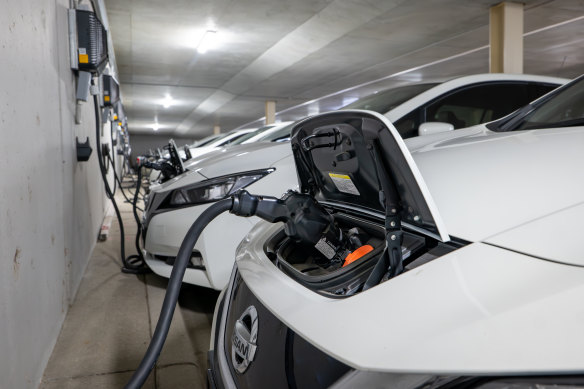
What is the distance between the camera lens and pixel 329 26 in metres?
Answer: 7.90

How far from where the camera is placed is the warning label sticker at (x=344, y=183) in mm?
1183

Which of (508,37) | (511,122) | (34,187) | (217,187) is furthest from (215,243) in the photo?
(508,37)

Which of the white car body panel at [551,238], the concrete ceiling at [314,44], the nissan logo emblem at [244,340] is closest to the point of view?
the white car body panel at [551,238]

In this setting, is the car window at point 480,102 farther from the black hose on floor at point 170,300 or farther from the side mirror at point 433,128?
the black hose on floor at point 170,300

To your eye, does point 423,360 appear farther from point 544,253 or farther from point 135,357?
point 135,357

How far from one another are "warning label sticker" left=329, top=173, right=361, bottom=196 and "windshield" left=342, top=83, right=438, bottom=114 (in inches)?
65.5

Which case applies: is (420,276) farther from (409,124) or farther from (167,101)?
(167,101)

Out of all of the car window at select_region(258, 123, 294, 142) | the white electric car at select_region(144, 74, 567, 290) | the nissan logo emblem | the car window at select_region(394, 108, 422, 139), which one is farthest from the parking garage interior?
the car window at select_region(258, 123, 294, 142)

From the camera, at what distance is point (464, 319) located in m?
0.62

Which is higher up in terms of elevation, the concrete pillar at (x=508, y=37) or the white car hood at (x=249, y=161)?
the concrete pillar at (x=508, y=37)

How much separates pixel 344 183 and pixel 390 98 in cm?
206

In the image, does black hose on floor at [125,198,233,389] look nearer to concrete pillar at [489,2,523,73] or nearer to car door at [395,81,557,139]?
car door at [395,81,557,139]

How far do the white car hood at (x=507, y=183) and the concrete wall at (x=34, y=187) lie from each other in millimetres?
1353

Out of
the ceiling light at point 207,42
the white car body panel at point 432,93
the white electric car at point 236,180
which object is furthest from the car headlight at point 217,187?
the ceiling light at point 207,42
